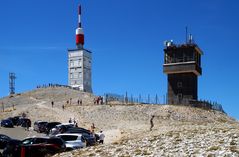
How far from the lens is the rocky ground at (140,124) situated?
21.1m

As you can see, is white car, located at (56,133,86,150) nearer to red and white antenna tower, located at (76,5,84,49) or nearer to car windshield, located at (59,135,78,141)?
car windshield, located at (59,135,78,141)

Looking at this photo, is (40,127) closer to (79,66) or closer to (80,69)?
(80,69)

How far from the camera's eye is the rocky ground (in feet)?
69.3

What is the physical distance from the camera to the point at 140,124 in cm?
7638

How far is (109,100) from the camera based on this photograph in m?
103

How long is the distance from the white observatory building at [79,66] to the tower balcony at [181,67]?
62.0 m

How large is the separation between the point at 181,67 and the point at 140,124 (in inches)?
1084

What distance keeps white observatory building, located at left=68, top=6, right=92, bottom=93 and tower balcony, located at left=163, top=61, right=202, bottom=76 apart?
61964 mm

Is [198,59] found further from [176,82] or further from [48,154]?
[48,154]

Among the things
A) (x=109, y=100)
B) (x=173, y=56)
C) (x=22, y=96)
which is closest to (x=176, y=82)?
(x=173, y=56)

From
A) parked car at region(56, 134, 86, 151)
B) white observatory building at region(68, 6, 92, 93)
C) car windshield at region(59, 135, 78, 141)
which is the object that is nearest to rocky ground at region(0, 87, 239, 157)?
parked car at region(56, 134, 86, 151)

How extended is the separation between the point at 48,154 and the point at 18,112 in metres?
69.0

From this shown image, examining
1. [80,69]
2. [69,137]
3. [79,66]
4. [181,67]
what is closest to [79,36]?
[79,66]

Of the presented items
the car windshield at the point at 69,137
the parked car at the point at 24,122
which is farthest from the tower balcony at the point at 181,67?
the car windshield at the point at 69,137
